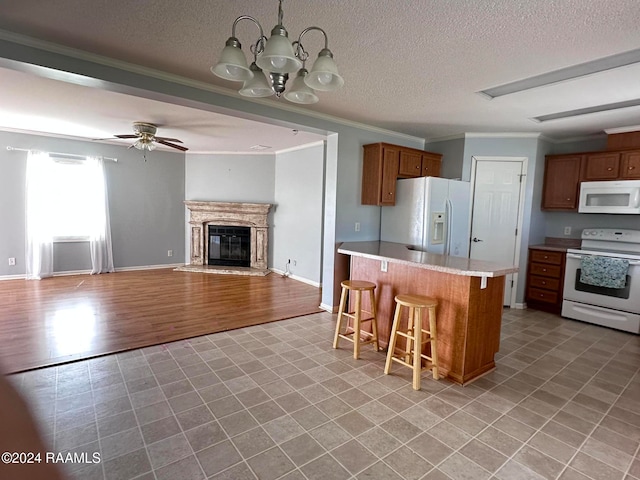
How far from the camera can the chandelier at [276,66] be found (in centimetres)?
157

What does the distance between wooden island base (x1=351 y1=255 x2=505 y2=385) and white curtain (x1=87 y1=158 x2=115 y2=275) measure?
18.8 feet

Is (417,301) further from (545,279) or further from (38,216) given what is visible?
(38,216)

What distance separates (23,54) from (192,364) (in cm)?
260

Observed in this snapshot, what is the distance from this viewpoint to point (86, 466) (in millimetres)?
1721

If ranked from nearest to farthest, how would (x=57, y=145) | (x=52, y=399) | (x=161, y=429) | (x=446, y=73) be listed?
(x=161, y=429)
(x=52, y=399)
(x=446, y=73)
(x=57, y=145)

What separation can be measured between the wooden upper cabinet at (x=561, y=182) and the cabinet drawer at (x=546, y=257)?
2.14 feet

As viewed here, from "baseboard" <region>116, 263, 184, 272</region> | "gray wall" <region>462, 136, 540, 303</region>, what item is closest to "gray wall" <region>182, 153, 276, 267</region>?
"baseboard" <region>116, 263, 184, 272</region>

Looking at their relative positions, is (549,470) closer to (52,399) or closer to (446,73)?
(446,73)

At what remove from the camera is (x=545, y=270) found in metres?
4.58

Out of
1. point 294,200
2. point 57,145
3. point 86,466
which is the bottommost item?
point 86,466

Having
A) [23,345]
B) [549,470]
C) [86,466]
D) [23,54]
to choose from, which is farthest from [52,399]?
[549,470]

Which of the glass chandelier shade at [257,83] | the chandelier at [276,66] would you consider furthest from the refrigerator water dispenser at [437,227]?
the glass chandelier shade at [257,83]

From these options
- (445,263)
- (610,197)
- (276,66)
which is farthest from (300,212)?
(276,66)

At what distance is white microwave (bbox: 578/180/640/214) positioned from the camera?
3.96 meters
